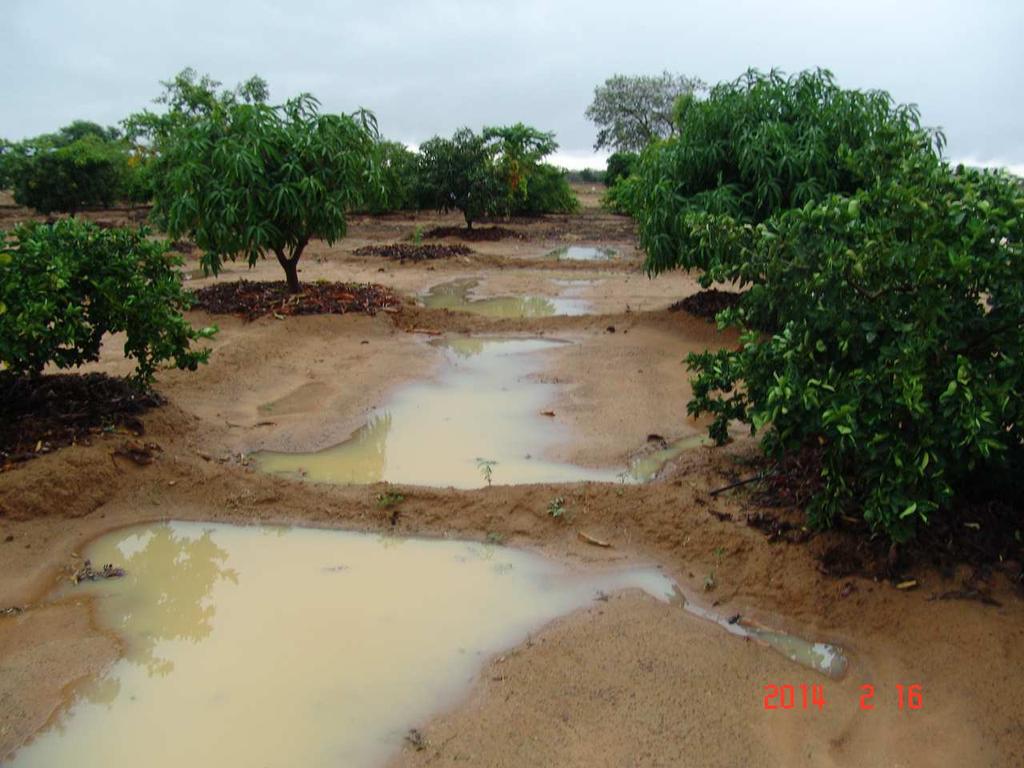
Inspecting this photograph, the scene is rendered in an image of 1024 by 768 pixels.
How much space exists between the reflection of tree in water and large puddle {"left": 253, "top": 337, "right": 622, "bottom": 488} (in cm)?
113

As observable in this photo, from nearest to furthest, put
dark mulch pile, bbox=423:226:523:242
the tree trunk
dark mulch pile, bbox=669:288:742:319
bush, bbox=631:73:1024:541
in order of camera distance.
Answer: bush, bbox=631:73:1024:541
dark mulch pile, bbox=669:288:742:319
the tree trunk
dark mulch pile, bbox=423:226:523:242

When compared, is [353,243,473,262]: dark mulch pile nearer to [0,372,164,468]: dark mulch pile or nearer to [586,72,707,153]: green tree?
[0,372,164,468]: dark mulch pile

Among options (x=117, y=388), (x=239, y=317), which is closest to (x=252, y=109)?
(x=239, y=317)

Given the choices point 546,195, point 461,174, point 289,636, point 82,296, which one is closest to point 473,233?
point 461,174

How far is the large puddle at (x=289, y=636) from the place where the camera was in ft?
10.5

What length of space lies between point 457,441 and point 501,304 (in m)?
6.97

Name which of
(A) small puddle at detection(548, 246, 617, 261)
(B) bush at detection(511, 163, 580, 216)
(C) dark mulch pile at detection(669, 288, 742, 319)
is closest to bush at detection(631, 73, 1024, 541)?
(C) dark mulch pile at detection(669, 288, 742, 319)

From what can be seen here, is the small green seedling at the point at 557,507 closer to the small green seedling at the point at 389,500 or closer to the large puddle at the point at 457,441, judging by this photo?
the large puddle at the point at 457,441

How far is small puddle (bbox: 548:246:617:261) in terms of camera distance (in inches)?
730

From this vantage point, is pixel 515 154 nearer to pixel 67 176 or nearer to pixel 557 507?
pixel 67 176

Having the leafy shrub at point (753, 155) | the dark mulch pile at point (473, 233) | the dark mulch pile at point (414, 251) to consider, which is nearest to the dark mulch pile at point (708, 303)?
the leafy shrub at point (753, 155)

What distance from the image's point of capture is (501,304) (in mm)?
13258

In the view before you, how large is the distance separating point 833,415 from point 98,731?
335cm

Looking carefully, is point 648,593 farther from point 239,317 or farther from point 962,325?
point 239,317
